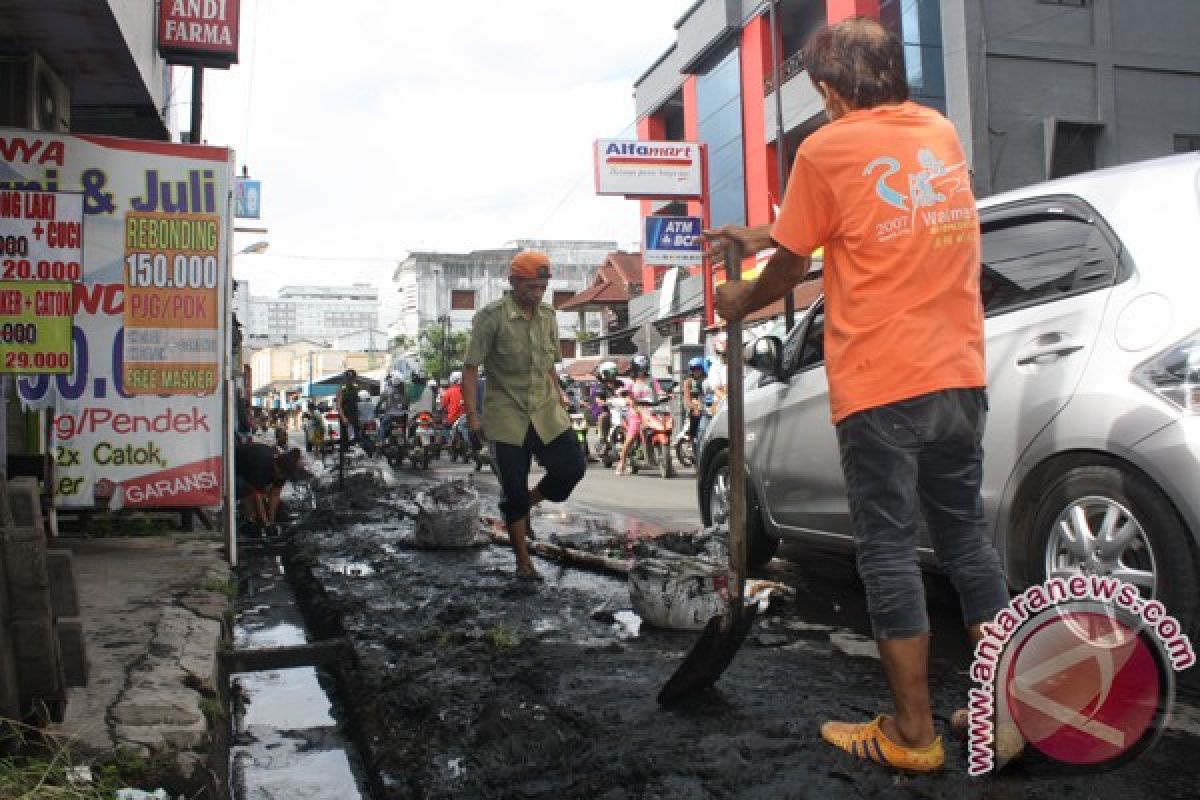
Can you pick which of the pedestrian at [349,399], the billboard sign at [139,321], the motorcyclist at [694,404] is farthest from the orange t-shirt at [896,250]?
the pedestrian at [349,399]

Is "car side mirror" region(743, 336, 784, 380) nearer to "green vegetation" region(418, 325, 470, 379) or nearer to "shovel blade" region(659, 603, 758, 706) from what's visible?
"shovel blade" region(659, 603, 758, 706)

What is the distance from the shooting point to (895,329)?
2430mm

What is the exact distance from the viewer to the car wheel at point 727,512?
533 centimetres

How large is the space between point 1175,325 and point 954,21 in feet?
53.2

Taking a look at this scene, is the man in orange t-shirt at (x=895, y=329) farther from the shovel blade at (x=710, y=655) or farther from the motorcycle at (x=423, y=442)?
the motorcycle at (x=423, y=442)

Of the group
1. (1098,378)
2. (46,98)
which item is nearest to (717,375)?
(46,98)

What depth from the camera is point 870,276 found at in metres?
2.46

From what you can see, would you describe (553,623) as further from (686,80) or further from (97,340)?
(686,80)

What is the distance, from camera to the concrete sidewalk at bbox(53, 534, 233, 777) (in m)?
2.61

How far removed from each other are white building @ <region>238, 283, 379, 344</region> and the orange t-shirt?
120336mm

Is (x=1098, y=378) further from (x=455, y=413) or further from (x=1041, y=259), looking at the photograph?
(x=455, y=413)

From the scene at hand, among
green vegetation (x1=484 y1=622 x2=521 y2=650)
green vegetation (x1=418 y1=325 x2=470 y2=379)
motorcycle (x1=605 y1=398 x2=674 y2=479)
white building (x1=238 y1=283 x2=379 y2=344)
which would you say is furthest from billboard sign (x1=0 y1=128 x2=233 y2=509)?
white building (x1=238 y1=283 x2=379 y2=344)

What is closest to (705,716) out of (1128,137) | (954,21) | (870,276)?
(870,276)

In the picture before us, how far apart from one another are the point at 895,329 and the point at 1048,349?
49.4 inches
